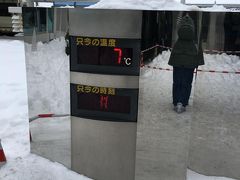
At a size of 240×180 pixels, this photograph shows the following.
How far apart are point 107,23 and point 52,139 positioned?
1729mm

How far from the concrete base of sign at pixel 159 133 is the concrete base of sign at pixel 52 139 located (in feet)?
2.81

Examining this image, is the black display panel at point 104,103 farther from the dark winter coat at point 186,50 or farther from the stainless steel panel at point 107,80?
the dark winter coat at point 186,50

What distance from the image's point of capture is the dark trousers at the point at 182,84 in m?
3.51

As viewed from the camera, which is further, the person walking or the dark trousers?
the dark trousers

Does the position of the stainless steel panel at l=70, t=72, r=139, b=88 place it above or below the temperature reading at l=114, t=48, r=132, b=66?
below

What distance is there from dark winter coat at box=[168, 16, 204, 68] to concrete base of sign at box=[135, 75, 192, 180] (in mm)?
239

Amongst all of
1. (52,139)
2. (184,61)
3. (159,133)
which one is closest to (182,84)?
(184,61)

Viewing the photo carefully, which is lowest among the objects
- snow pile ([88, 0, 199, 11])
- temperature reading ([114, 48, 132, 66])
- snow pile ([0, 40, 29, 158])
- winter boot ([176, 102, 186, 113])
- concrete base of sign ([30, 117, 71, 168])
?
snow pile ([0, 40, 29, 158])

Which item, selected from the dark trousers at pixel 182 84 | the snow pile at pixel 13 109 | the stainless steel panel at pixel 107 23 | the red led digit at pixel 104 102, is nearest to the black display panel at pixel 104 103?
the red led digit at pixel 104 102

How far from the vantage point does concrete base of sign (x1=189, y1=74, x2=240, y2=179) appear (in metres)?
3.85

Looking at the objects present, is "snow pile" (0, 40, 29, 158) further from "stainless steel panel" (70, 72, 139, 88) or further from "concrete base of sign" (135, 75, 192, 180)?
"concrete base of sign" (135, 75, 192, 180)

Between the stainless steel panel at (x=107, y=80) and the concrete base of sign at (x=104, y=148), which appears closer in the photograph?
the stainless steel panel at (x=107, y=80)

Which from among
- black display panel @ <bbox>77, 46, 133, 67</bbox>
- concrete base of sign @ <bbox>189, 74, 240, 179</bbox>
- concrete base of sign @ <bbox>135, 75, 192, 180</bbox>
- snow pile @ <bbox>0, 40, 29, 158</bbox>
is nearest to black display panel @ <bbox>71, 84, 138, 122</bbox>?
concrete base of sign @ <bbox>135, 75, 192, 180</bbox>

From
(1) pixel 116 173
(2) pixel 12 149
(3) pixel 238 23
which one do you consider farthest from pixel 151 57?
(2) pixel 12 149
